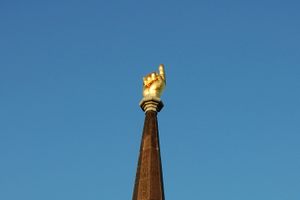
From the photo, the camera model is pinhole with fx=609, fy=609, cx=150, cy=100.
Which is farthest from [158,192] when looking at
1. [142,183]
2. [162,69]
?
[162,69]

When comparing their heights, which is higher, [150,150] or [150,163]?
[150,150]

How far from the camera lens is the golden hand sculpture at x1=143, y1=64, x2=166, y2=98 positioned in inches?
910

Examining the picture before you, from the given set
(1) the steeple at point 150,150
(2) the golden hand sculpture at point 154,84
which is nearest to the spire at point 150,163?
(1) the steeple at point 150,150

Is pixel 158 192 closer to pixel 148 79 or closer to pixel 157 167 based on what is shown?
pixel 157 167

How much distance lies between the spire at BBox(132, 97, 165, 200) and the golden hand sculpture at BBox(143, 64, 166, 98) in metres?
0.50

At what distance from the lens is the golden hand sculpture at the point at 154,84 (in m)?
23.1

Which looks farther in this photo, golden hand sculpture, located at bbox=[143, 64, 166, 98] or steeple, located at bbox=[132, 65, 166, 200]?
golden hand sculpture, located at bbox=[143, 64, 166, 98]

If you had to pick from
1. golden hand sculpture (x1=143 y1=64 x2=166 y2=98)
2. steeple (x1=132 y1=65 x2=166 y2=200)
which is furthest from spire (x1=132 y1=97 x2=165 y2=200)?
golden hand sculpture (x1=143 y1=64 x2=166 y2=98)

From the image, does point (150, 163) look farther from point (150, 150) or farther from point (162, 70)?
point (162, 70)

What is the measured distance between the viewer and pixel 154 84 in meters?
23.4

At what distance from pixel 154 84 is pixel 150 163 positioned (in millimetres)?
3848

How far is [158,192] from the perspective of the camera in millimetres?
20000

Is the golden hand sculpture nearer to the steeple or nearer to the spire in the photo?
the steeple

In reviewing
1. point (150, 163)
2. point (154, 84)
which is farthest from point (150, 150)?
point (154, 84)
